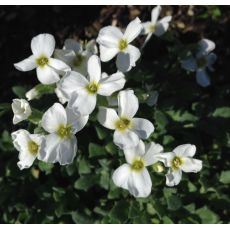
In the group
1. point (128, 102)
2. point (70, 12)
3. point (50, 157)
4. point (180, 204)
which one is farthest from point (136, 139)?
point (70, 12)

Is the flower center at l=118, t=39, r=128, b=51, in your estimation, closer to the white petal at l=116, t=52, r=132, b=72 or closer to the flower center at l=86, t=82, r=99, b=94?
the white petal at l=116, t=52, r=132, b=72

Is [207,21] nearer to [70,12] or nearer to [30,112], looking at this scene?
[70,12]

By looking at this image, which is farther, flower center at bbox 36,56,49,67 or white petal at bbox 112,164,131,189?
flower center at bbox 36,56,49,67

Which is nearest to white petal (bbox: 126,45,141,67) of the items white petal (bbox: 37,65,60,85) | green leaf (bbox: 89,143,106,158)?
white petal (bbox: 37,65,60,85)

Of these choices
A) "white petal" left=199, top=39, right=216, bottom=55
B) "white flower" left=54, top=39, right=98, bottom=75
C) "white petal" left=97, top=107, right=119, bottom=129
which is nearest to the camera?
"white petal" left=97, top=107, right=119, bottom=129

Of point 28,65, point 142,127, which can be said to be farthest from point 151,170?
point 28,65

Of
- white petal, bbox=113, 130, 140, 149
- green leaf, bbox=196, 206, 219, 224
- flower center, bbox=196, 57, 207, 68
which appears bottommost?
green leaf, bbox=196, 206, 219, 224

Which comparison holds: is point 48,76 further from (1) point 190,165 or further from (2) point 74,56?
(1) point 190,165
